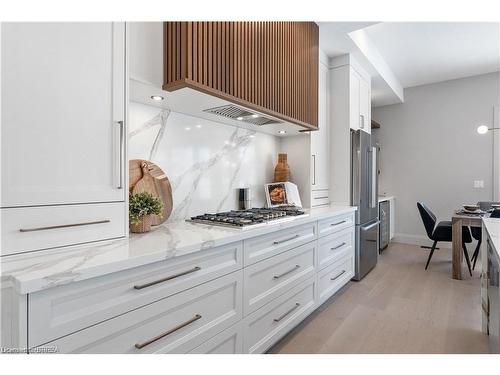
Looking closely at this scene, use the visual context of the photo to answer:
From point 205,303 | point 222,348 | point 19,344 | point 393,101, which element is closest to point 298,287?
point 222,348

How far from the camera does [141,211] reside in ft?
4.82

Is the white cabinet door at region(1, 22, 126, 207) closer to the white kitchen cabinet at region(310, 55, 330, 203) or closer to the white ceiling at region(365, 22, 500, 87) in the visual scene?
the white kitchen cabinet at region(310, 55, 330, 203)

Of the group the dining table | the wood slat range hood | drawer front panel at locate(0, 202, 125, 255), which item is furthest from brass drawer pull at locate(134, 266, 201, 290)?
the dining table

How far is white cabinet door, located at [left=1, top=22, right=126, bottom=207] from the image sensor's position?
3.21 ft

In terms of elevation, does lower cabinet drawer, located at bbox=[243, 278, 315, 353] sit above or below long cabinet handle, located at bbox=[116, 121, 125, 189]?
below

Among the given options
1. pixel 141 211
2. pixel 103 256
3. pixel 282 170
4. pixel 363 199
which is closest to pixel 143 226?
pixel 141 211

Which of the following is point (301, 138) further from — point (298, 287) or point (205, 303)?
point (205, 303)

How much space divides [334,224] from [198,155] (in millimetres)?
1389

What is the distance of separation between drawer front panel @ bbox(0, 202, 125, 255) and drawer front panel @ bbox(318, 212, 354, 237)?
1604 mm

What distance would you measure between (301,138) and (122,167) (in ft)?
6.75

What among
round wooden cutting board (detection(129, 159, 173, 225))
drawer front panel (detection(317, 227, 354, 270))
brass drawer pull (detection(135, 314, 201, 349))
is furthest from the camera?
drawer front panel (detection(317, 227, 354, 270))

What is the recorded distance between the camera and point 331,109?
328 cm

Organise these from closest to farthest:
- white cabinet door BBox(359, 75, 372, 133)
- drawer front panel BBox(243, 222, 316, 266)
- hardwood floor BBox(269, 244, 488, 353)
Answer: drawer front panel BBox(243, 222, 316, 266)
hardwood floor BBox(269, 244, 488, 353)
white cabinet door BBox(359, 75, 372, 133)

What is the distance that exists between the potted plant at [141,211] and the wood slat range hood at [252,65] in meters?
0.62
